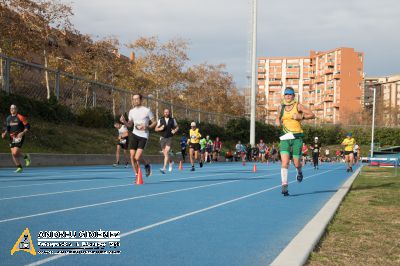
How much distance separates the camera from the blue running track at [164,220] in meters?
4.63

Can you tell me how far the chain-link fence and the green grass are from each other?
61.2 feet

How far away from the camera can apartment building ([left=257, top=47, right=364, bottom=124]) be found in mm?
137375

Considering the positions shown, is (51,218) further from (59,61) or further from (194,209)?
(59,61)

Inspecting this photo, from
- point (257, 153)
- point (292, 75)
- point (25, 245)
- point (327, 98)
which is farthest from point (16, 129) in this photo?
point (292, 75)

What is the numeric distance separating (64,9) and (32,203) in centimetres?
2551

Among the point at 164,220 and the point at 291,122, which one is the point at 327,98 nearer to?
the point at 291,122

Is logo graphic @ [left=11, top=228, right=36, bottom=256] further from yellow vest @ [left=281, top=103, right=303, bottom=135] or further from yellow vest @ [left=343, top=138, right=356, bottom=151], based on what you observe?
yellow vest @ [left=343, top=138, right=356, bottom=151]

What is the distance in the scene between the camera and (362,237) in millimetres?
5656

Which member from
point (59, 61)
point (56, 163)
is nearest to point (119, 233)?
point (56, 163)

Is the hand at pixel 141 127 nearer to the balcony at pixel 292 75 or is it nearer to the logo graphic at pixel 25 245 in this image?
the logo graphic at pixel 25 245

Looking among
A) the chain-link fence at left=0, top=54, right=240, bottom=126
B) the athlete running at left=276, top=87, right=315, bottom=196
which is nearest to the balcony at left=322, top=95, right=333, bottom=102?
the chain-link fence at left=0, top=54, right=240, bottom=126

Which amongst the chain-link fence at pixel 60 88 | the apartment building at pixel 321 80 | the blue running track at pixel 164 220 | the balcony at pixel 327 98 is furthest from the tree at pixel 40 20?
the balcony at pixel 327 98

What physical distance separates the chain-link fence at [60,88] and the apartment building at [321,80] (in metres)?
86.2

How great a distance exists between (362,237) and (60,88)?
23.6 metres
